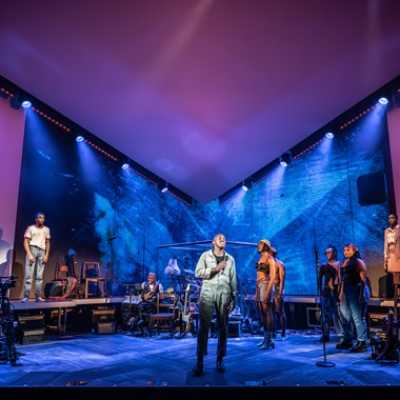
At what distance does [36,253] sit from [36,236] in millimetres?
357

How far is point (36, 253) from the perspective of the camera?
27.1ft

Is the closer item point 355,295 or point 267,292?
point 355,295

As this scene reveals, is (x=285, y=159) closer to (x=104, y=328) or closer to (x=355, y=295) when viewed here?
(x=355, y=295)

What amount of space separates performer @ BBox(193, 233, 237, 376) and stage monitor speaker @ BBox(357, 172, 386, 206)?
5.82 metres

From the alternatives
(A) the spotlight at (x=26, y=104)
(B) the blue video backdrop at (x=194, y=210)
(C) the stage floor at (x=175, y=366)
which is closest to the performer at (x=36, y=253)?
(B) the blue video backdrop at (x=194, y=210)

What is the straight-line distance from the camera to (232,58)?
838 centimetres

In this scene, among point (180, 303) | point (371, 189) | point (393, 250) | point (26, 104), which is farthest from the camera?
point (371, 189)

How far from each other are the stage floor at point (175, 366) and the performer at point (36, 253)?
4.29 feet

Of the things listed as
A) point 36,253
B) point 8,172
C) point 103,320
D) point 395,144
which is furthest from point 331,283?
point 8,172

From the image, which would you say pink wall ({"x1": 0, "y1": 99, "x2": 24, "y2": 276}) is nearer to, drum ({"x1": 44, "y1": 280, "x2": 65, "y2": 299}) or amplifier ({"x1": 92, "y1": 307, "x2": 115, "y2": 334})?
A: drum ({"x1": 44, "y1": 280, "x2": 65, "y2": 299})

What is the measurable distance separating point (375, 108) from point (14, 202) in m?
8.81

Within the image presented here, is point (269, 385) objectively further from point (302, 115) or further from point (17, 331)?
point (302, 115)

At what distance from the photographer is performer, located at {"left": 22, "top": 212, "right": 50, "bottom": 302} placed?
809 cm

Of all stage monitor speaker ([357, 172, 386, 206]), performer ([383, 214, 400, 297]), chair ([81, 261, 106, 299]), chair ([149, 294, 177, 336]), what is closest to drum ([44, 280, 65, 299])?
chair ([81, 261, 106, 299])
